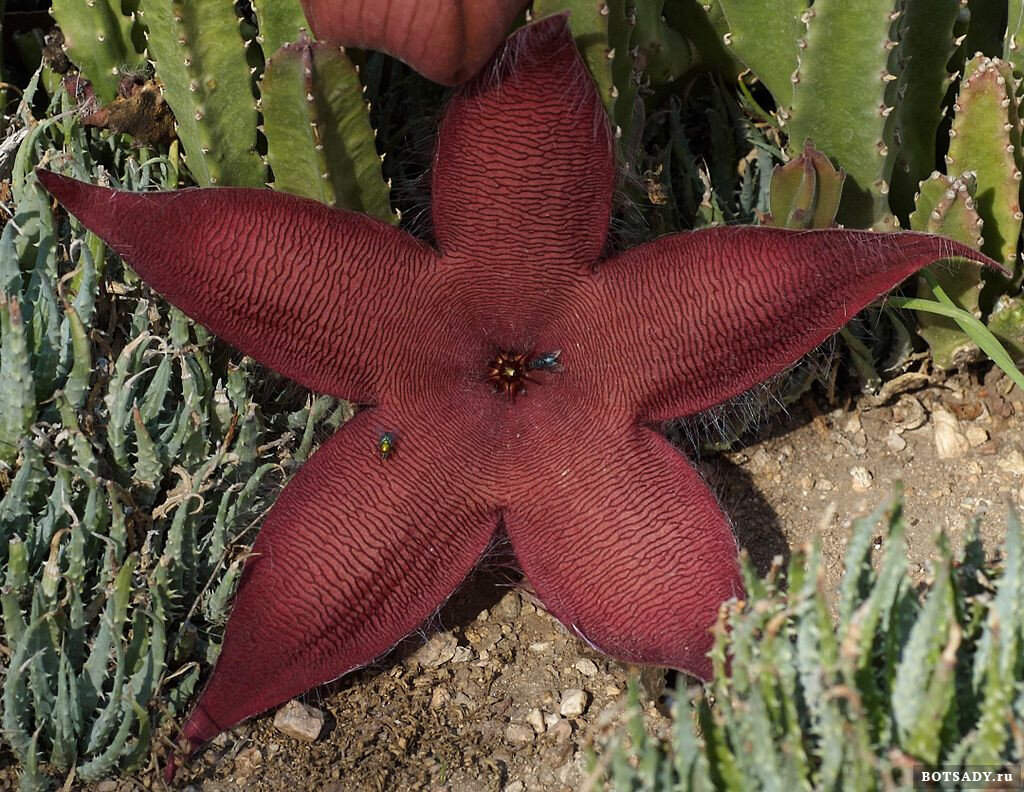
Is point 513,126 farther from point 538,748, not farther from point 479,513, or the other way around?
point 538,748

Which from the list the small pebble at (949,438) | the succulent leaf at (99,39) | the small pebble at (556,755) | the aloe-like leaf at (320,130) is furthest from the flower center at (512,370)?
the succulent leaf at (99,39)

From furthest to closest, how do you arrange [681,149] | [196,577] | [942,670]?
[681,149] < [196,577] < [942,670]

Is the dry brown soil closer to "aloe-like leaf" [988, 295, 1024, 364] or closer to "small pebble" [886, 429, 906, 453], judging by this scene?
"small pebble" [886, 429, 906, 453]

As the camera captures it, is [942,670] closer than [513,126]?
Yes

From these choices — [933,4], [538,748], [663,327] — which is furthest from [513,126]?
[538,748]

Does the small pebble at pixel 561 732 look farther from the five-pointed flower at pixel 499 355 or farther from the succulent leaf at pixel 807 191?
the succulent leaf at pixel 807 191

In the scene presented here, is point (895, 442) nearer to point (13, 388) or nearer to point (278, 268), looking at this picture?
point (278, 268)
